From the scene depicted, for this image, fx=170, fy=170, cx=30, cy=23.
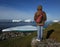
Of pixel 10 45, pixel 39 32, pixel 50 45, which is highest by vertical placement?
pixel 39 32

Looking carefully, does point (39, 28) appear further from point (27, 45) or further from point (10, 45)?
point (10, 45)

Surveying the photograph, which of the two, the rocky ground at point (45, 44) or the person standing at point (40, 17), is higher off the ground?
the person standing at point (40, 17)

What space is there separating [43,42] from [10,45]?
4.30 metres

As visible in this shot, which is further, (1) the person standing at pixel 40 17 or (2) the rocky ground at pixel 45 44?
(1) the person standing at pixel 40 17

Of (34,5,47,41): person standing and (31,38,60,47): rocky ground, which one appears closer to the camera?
(31,38,60,47): rocky ground

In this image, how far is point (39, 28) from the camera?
9.25 meters

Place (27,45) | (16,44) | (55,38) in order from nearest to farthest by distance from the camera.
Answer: (55,38)
(27,45)
(16,44)

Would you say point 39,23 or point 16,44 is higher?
point 39,23

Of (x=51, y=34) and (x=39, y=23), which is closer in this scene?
(x=39, y=23)

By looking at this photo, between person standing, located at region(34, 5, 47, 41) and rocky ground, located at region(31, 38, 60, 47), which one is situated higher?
person standing, located at region(34, 5, 47, 41)

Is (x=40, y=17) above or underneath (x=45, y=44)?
above

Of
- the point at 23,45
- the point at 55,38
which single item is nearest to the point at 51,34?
the point at 55,38

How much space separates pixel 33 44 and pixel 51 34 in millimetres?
2018

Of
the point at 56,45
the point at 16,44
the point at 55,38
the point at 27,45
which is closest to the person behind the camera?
the point at 56,45
